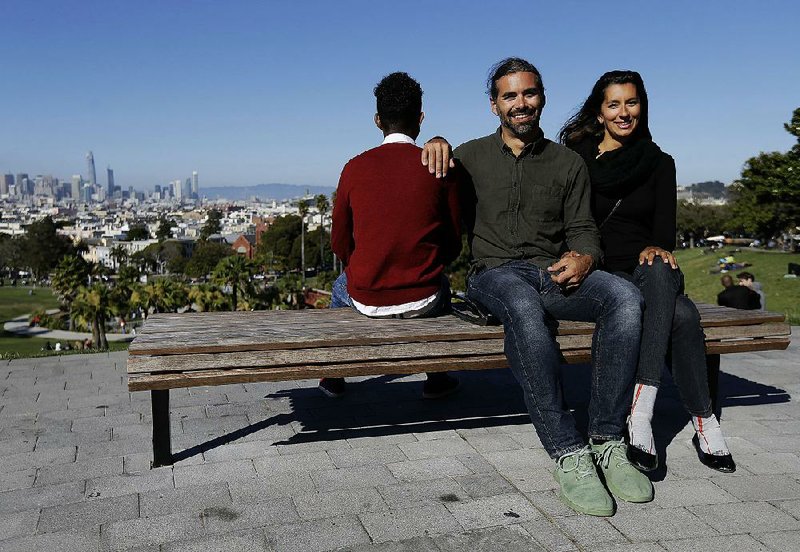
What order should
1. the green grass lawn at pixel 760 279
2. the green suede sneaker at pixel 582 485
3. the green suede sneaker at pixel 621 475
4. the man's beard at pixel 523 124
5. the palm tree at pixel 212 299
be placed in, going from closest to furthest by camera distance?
the green suede sneaker at pixel 582 485 < the green suede sneaker at pixel 621 475 < the man's beard at pixel 523 124 < the green grass lawn at pixel 760 279 < the palm tree at pixel 212 299

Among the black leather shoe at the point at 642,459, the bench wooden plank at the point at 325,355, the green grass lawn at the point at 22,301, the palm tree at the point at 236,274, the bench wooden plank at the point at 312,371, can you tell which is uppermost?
the bench wooden plank at the point at 325,355

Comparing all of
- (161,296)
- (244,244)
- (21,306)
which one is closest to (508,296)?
(161,296)

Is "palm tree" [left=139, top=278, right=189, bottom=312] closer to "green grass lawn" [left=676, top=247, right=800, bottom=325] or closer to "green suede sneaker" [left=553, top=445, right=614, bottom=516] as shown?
"green grass lawn" [left=676, top=247, right=800, bottom=325]

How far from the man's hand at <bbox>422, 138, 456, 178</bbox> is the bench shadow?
1607 mm

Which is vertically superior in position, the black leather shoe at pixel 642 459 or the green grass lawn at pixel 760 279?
the black leather shoe at pixel 642 459

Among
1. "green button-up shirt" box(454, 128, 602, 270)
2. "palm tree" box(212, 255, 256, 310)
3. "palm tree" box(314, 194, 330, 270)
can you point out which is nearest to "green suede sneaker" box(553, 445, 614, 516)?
"green button-up shirt" box(454, 128, 602, 270)

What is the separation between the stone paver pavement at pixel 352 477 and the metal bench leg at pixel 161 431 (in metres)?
0.10

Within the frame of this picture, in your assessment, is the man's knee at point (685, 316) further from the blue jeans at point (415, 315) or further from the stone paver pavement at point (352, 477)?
the blue jeans at point (415, 315)

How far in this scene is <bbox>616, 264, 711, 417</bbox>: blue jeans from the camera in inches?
151

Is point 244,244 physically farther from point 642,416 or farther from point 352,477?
point 642,416

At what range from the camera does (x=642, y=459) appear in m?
3.76

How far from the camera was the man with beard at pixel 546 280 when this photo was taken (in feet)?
11.6

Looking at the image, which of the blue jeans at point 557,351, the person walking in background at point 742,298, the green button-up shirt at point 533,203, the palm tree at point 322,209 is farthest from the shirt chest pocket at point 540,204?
the palm tree at point 322,209

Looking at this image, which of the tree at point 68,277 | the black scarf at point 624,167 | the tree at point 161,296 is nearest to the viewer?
the black scarf at point 624,167
